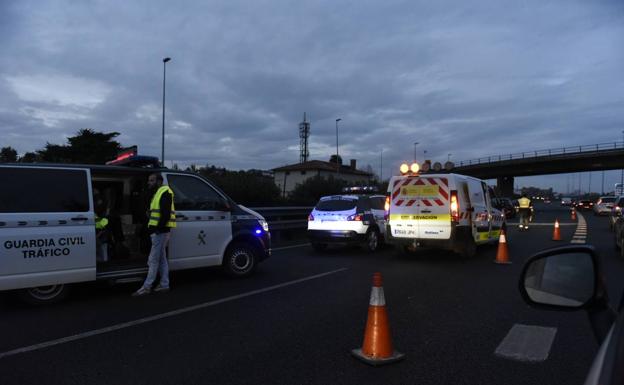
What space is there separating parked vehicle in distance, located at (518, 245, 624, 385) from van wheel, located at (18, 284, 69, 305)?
6.39m

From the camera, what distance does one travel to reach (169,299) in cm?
694

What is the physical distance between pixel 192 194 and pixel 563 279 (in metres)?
6.82

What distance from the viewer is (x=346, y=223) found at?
40.9 ft

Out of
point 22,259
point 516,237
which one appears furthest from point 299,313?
point 516,237

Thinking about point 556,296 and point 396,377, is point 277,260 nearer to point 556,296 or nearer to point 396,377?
point 396,377

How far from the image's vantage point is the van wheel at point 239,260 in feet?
27.9

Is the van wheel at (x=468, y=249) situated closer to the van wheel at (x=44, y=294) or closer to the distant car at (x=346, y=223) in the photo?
the distant car at (x=346, y=223)

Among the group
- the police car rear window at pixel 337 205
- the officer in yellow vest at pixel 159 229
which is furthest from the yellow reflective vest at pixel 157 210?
the police car rear window at pixel 337 205

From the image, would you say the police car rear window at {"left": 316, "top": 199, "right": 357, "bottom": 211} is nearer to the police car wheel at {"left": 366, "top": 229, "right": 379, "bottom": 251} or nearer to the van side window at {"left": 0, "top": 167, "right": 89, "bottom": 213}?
the police car wheel at {"left": 366, "top": 229, "right": 379, "bottom": 251}

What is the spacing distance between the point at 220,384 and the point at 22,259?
376cm

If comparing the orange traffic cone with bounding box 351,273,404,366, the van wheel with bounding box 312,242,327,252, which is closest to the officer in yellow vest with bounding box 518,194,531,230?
the van wheel with bounding box 312,242,327,252

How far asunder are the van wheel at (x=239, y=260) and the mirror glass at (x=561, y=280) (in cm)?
680

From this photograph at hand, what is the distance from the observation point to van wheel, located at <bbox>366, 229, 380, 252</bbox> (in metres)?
12.7

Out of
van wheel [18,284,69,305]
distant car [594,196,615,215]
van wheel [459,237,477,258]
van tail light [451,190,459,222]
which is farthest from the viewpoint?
distant car [594,196,615,215]
